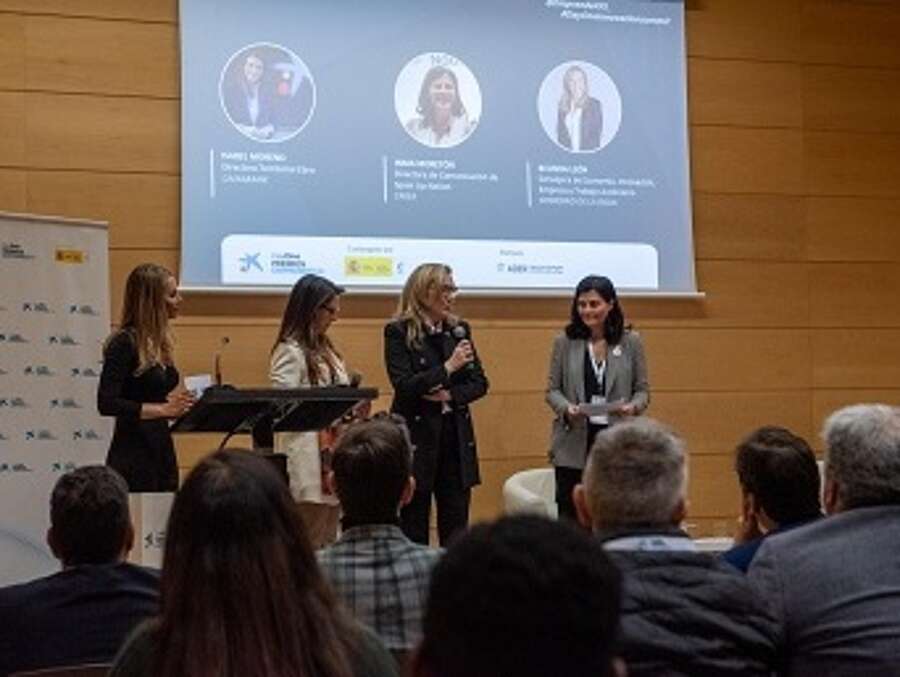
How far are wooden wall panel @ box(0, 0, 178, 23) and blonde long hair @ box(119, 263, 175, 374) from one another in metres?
1.84

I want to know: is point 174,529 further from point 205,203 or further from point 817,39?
point 817,39

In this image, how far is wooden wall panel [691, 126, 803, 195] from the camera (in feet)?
23.7

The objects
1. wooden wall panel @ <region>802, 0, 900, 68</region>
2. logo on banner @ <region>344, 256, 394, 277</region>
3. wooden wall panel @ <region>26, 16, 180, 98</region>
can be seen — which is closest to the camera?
wooden wall panel @ <region>26, 16, 180, 98</region>

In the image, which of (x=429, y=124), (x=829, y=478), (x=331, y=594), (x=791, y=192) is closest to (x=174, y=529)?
(x=331, y=594)

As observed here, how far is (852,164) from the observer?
7547mm

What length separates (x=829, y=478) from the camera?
254 cm

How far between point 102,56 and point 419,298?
1932 mm

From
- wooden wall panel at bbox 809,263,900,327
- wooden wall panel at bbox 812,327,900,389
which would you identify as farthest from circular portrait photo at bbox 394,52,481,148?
wooden wall panel at bbox 812,327,900,389

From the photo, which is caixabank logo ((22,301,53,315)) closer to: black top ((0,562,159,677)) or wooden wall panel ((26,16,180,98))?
wooden wall panel ((26,16,180,98))

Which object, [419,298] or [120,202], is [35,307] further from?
[419,298]

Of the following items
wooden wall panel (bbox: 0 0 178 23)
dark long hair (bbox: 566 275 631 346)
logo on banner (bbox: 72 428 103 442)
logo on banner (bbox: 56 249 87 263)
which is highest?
wooden wall panel (bbox: 0 0 178 23)

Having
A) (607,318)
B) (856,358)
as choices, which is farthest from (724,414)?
(607,318)

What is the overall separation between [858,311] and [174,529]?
6343mm

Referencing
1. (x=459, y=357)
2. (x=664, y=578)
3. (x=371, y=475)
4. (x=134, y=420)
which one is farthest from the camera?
(x=459, y=357)
